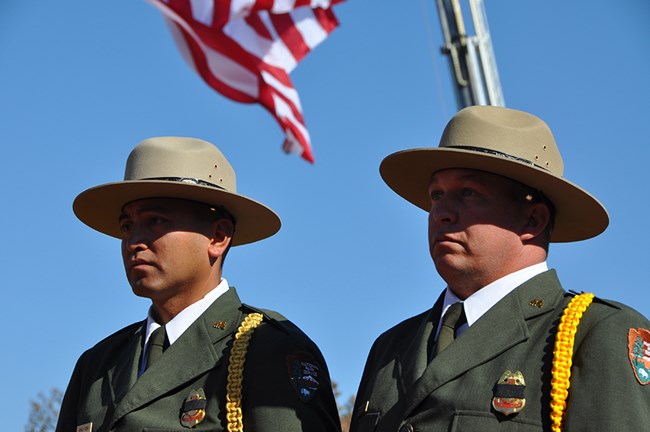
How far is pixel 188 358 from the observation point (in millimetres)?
6508

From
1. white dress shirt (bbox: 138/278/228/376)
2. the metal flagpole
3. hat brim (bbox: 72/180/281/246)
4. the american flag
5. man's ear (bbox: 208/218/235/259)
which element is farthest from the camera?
the metal flagpole

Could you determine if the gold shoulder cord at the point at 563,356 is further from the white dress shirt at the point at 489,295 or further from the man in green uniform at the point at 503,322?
the white dress shirt at the point at 489,295

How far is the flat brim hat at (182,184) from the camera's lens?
22.6 ft

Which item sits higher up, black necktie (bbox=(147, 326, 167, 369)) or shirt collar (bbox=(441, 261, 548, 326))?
black necktie (bbox=(147, 326, 167, 369))

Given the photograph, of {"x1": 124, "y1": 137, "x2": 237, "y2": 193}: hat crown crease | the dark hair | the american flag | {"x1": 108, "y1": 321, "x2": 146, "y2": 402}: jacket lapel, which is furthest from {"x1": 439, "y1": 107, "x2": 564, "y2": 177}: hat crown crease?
→ the american flag

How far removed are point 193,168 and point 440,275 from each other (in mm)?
1953

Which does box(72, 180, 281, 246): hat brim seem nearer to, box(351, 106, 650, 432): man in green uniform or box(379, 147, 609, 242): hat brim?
box(379, 147, 609, 242): hat brim

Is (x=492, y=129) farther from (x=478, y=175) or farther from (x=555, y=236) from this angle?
(x=555, y=236)

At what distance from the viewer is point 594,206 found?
227 inches

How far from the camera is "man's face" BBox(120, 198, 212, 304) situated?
6680 mm

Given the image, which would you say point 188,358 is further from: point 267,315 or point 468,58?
point 468,58

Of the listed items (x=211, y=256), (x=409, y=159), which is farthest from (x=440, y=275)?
(x=211, y=256)

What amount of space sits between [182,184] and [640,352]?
288 centimetres

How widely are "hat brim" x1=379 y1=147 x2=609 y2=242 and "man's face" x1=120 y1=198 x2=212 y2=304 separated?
1.22 m
